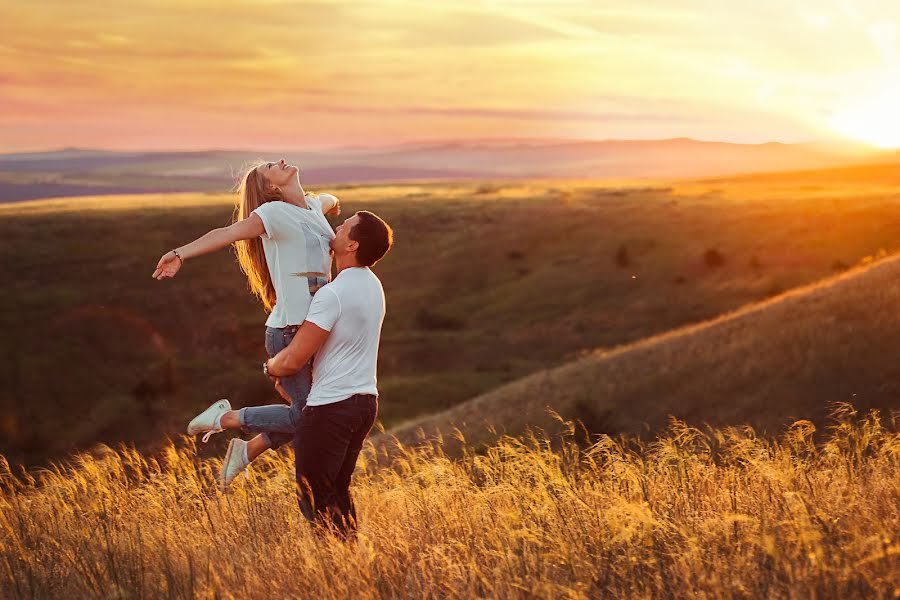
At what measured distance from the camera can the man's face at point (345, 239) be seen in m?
5.56

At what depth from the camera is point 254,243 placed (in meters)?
Result: 6.09

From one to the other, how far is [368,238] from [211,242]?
962mm

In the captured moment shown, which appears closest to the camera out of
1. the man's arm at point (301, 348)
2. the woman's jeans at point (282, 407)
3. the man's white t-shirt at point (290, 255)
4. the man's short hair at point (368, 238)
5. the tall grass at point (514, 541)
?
the tall grass at point (514, 541)

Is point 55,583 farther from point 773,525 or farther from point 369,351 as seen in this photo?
point 773,525

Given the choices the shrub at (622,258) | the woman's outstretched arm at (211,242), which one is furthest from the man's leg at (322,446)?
the shrub at (622,258)

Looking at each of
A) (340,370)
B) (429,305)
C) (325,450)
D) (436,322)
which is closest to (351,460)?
(325,450)

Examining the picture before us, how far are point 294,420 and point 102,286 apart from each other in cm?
8268

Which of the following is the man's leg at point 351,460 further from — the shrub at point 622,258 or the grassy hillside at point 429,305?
the shrub at point 622,258

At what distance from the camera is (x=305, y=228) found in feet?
19.0

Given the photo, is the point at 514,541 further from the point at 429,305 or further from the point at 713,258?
the point at 429,305

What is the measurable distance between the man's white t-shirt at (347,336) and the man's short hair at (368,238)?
8 centimetres

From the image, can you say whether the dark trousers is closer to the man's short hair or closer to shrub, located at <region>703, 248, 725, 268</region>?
the man's short hair

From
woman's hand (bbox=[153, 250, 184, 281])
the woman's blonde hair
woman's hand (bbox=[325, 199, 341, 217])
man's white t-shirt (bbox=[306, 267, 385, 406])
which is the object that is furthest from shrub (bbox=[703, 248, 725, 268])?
woman's hand (bbox=[153, 250, 184, 281])

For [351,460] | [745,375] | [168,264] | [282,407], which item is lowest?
[745,375]
